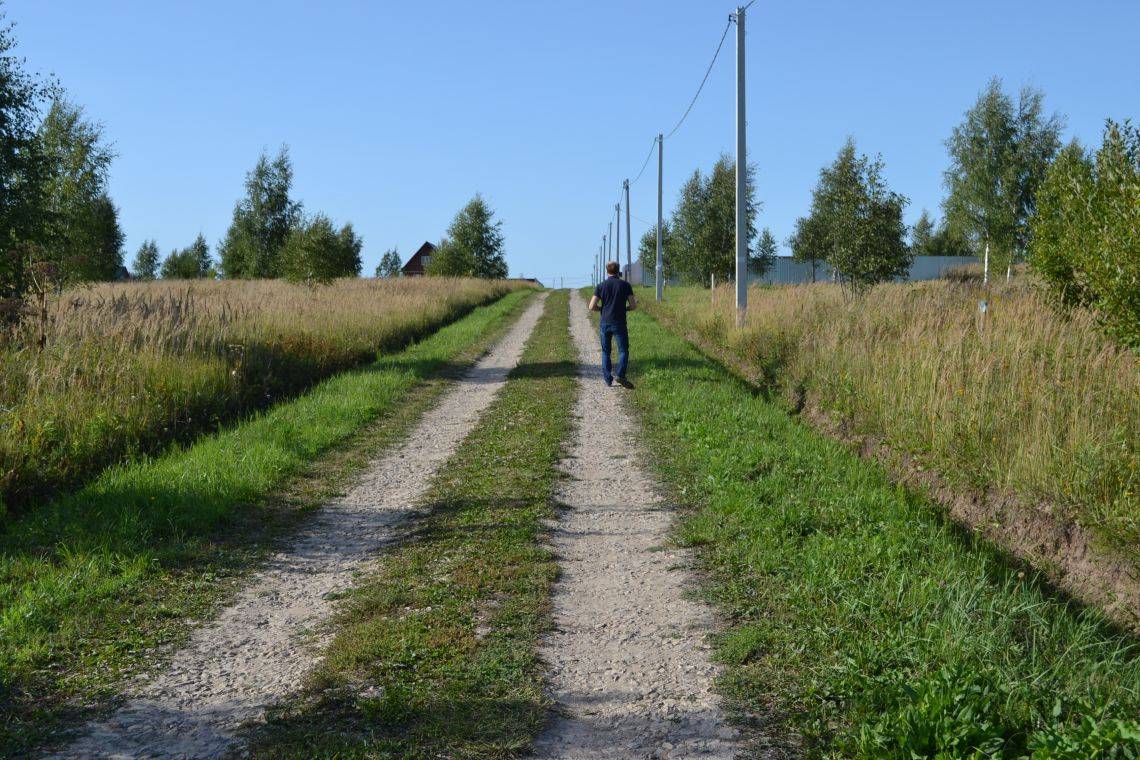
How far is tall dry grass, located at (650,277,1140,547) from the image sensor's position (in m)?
5.88

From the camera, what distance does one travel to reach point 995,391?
297 inches

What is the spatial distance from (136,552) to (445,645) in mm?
2638

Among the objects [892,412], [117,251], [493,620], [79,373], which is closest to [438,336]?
[79,373]

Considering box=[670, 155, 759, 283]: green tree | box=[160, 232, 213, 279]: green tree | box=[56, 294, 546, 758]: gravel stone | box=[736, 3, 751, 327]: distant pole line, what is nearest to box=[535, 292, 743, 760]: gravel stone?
box=[56, 294, 546, 758]: gravel stone

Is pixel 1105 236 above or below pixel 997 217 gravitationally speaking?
below

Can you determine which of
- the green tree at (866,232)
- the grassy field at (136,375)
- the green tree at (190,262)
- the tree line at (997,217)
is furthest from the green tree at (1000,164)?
the green tree at (190,262)

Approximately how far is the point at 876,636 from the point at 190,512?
194 inches

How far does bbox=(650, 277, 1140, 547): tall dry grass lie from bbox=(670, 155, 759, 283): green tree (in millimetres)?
29063

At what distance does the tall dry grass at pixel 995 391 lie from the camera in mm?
5883

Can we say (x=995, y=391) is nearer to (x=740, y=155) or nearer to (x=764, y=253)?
(x=740, y=155)

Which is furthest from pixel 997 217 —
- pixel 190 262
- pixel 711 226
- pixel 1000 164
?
pixel 190 262

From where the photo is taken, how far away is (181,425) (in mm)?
9477

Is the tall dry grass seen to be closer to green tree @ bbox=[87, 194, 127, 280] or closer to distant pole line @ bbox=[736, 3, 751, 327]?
distant pole line @ bbox=[736, 3, 751, 327]

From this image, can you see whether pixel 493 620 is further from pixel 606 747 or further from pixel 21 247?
pixel 21 247
